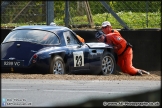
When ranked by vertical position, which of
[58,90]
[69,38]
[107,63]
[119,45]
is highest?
[69,38]

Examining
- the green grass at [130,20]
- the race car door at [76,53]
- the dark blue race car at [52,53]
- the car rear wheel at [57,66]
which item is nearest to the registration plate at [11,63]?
the dark blue race car at [52,53]

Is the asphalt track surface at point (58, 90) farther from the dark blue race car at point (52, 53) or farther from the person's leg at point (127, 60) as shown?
the person's leg at point (127, 60)

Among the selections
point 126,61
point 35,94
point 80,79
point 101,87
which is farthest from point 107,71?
point 35,94

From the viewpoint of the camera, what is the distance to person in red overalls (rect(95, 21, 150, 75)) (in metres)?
16.0

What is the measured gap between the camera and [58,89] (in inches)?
393

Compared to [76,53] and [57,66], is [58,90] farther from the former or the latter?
[76,53]

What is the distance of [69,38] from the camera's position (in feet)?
47.8

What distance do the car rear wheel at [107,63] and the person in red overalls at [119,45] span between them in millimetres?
705

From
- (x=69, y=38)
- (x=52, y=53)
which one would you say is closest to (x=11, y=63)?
(x=52, y=53)

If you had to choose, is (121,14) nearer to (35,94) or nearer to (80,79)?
(80,79)

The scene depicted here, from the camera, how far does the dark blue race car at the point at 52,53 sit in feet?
43.3

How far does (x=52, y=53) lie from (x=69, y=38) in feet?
4.14

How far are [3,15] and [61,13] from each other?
73.7 inches

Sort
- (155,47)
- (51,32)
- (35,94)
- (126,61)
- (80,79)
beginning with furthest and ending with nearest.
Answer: (155,47) < (126,61) < (51,32) < (80,79) < (35,94)
